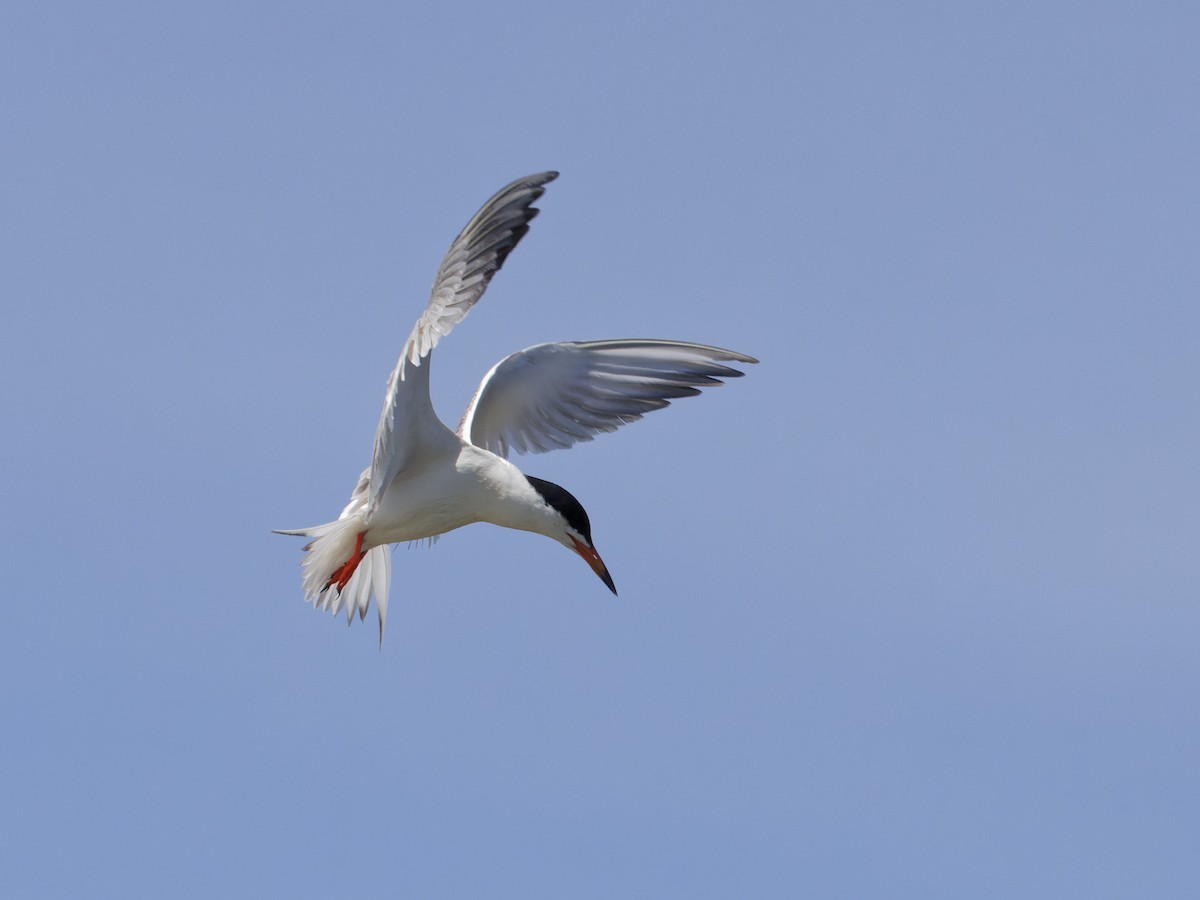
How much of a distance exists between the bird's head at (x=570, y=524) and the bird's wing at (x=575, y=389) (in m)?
0.84

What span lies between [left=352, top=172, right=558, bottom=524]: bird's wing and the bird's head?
906 mm

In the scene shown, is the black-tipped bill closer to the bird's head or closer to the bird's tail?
the bird's head

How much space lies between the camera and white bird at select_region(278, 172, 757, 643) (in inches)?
360

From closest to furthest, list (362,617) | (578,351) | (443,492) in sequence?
(443,492) < (578,351) < (362,617)

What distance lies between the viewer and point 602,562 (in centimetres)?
1039

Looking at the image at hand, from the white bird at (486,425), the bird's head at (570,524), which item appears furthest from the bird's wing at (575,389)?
the bird's head at (570,524)

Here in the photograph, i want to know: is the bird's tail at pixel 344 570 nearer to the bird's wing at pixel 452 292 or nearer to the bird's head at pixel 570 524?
the bird's wing at pixel 452 292

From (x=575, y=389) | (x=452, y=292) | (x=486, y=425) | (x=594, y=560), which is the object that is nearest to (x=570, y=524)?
(x=594, y=560)

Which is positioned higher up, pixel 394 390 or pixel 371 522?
pixel 394 390

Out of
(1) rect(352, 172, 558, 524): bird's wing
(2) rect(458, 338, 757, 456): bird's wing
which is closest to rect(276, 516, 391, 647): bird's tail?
(1) rect(352, 172, 558, 524): bird's wing

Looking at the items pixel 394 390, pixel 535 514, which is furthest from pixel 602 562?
pixel 394 390

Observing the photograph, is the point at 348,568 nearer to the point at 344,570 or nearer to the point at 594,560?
the point at 344,570

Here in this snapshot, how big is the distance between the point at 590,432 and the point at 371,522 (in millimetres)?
1646

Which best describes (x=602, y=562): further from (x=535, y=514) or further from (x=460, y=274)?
(x=460, y=274)
